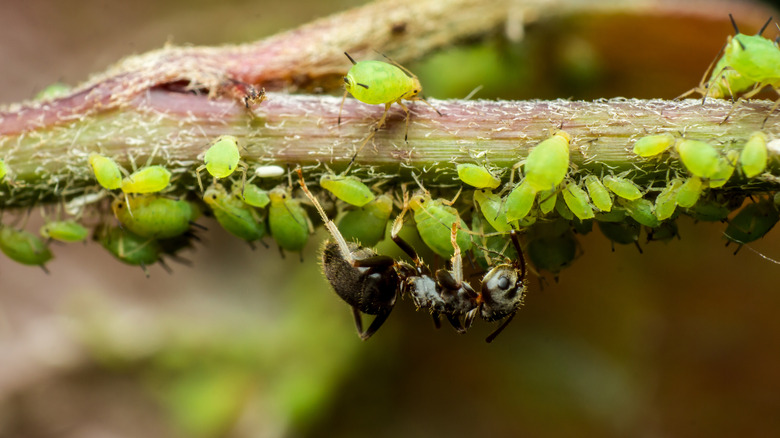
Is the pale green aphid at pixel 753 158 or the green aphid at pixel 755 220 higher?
the pale green aphid at pixel 753 158

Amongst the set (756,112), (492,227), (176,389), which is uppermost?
(756,112)

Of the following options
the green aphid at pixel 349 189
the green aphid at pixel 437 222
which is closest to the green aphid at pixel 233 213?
the green aphid at pixel 349 189

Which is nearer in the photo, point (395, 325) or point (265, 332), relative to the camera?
point (395, 325)

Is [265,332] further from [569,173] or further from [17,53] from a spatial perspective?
[17,53]

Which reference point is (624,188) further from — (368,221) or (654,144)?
(368,221)

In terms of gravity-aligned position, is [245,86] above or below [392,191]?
above

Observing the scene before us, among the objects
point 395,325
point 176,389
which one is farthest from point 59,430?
point 395,325

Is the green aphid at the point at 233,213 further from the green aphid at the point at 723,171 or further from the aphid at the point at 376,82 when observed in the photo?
the green aphid at the point at 723,171
